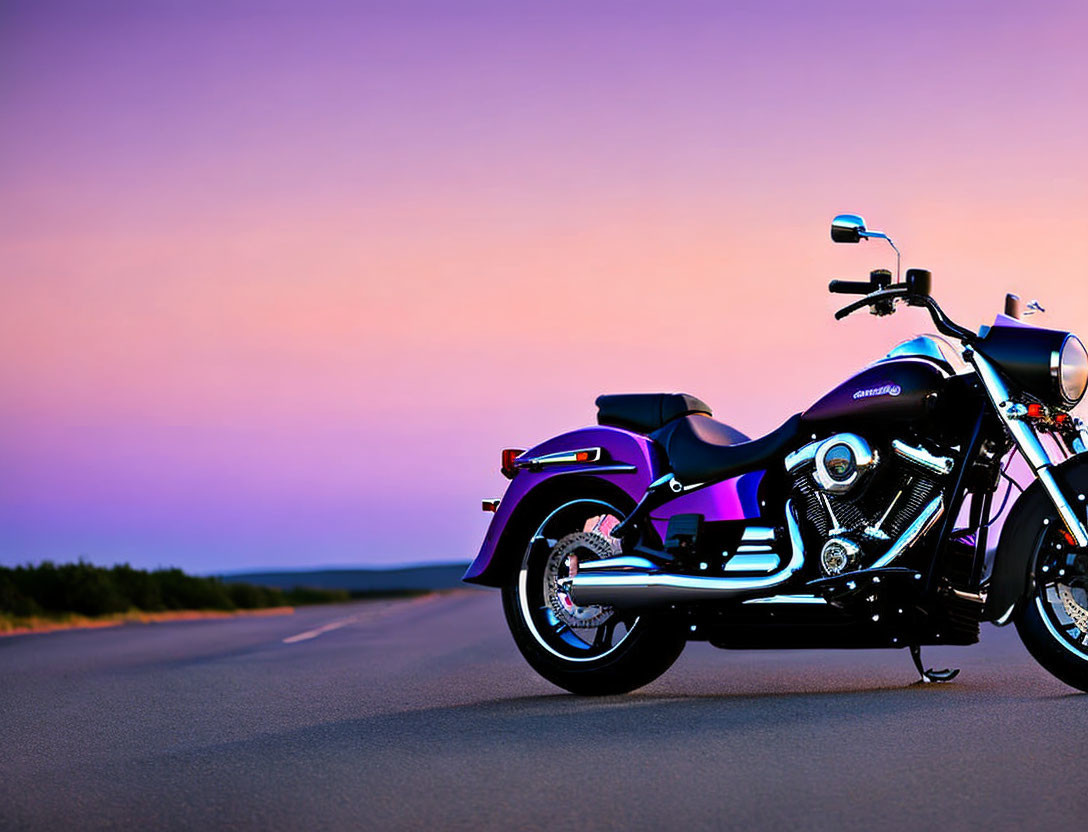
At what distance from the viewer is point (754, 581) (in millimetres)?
7441

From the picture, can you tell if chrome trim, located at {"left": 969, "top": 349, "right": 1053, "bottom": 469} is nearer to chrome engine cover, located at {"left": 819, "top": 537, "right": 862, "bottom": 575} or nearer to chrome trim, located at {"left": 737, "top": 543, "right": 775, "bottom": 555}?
chrome engine cover, located at {"left": 819, "top": 537, "right": 862, "bottom": 575}

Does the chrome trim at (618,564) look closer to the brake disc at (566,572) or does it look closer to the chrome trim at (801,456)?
the brake disc at (566,572)

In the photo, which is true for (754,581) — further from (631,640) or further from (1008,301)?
(1008,301)

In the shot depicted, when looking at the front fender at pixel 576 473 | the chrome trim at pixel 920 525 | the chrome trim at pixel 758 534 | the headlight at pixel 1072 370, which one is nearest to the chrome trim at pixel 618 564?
the front fender at pixel 576 473

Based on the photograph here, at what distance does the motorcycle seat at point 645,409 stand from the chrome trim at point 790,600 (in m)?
1.30

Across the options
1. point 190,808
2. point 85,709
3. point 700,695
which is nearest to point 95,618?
point 85,709

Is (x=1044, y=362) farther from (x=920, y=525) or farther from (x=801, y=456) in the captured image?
(x=801, y=456)

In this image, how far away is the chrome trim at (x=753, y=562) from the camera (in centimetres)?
748

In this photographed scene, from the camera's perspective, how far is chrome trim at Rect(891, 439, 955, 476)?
702cm

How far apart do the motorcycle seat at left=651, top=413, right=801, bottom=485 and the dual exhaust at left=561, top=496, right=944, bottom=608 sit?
0.37 metres

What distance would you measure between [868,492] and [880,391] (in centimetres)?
51

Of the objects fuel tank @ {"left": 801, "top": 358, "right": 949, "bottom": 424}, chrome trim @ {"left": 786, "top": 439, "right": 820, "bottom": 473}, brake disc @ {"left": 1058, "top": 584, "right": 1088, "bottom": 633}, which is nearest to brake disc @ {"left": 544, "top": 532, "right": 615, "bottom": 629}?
chrome trim @ {"left": 786, "top": 439, "right": 820, "bottom": 473}

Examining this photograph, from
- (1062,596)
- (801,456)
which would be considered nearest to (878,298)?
(801,456)

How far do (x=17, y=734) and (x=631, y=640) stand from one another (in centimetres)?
319
